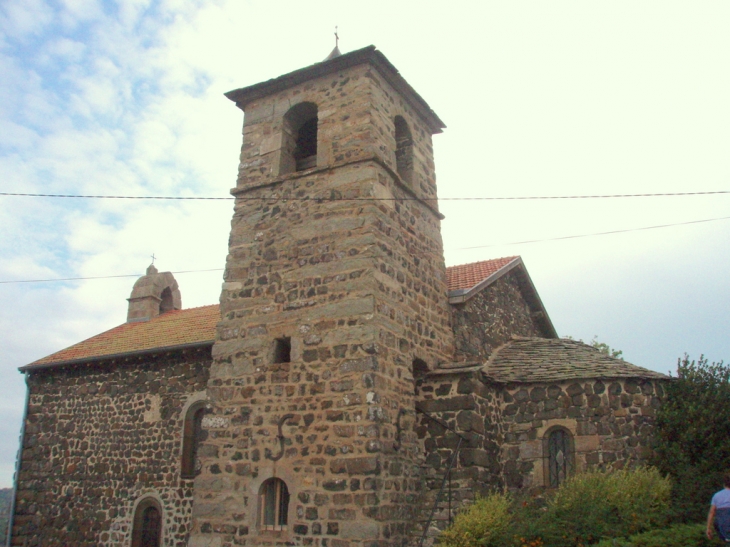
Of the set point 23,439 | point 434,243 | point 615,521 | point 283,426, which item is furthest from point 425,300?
point 23,439

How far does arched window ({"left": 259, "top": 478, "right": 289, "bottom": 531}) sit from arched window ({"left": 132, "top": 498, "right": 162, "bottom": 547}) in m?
4.68

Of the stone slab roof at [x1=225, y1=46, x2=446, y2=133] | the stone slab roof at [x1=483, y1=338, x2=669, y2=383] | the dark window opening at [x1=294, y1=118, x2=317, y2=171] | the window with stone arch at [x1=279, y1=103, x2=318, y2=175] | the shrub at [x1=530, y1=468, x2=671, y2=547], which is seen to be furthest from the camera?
the dark window opening at [x1=294, y1=118, x2=317, y2=171]

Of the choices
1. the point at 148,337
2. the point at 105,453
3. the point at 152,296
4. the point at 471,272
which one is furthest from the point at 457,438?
the point at 152,296

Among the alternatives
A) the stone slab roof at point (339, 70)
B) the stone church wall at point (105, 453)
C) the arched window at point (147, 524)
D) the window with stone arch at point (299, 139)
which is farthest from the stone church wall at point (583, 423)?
the arched window at point (147, 524)

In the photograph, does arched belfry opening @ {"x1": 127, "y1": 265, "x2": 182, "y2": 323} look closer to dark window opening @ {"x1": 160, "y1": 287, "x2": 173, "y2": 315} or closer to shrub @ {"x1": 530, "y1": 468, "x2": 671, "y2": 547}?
dark window opening @ {"x1": 160, "y1": 287, "x2": 173, "y2": 315}

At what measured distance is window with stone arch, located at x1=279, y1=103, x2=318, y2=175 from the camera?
12.5m

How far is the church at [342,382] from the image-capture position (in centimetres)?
984

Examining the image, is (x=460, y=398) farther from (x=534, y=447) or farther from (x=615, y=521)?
(x=615, y=521)

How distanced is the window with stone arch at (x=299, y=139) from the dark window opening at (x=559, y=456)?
651cm

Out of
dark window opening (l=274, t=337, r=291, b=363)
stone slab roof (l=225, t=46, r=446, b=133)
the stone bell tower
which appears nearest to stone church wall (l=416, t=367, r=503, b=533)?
the stone bell tower

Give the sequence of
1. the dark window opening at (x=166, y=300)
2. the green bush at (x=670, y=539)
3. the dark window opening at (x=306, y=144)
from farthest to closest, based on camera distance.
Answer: the dark window opening at (x=166, y=300) < the dark window opening at (x=306, y=144) < the green bush at (x=670, y=539)

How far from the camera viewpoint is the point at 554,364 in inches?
476

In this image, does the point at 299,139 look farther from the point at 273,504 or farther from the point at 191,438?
the point at 273,504

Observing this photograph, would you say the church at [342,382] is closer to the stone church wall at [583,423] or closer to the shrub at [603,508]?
the stone church wall at [583,423]
